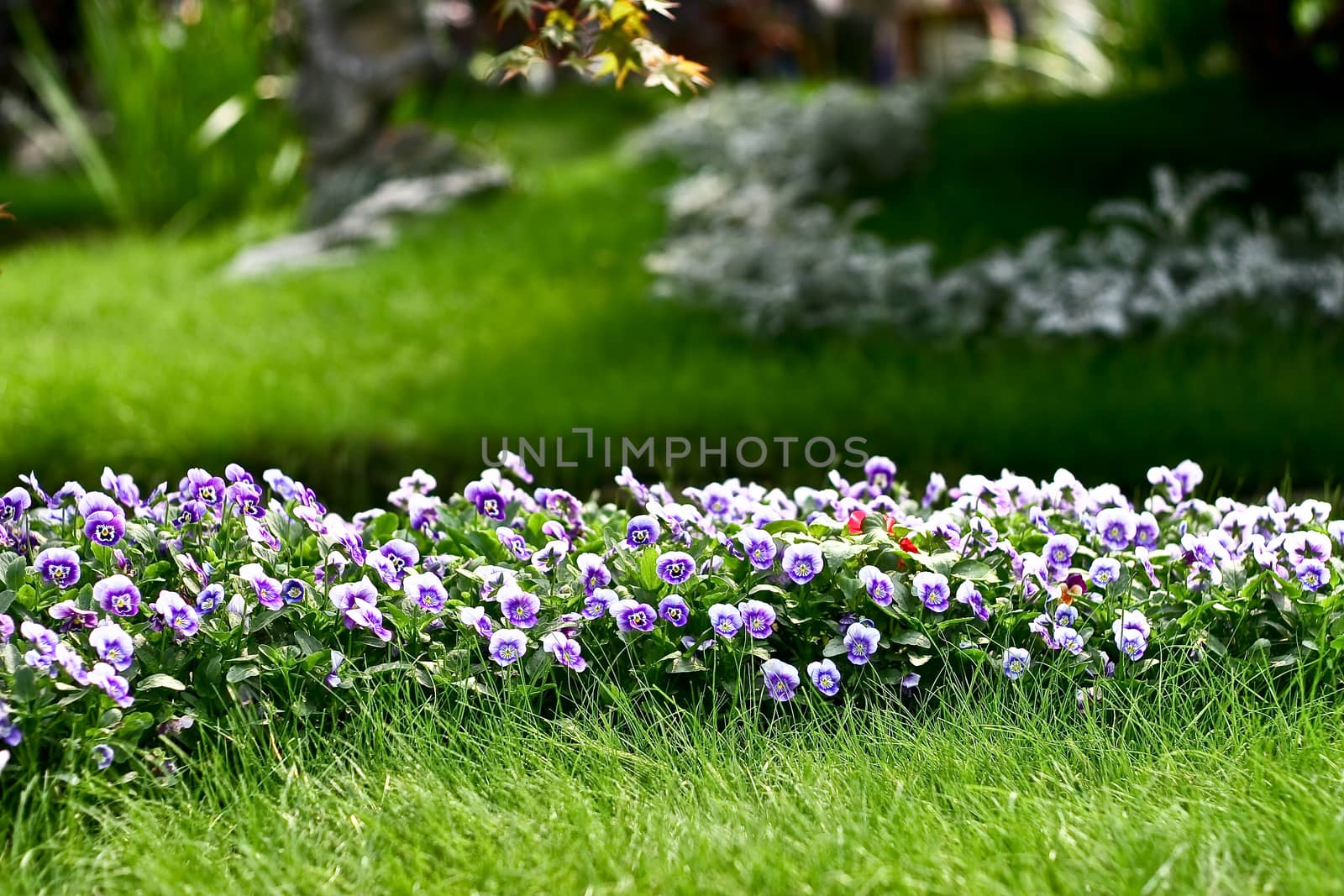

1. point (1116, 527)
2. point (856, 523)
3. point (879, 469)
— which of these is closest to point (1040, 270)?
point (879, 469)

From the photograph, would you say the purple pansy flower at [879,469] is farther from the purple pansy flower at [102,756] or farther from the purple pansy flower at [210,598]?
the purple pansy flower at [102,756]

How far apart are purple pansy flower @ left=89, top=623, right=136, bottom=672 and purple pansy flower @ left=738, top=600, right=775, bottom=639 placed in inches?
45.1

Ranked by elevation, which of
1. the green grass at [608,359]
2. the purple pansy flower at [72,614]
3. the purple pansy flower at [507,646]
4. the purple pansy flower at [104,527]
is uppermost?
the green grass at [608,359]

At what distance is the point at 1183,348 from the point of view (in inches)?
215

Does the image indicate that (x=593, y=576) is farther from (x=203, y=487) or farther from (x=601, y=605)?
(x=203, y=487)

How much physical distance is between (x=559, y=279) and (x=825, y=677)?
4225 millimetres

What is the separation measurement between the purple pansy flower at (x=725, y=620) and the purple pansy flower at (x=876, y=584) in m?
0.27

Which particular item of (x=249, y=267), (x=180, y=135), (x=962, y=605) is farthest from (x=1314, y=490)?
(x=180, y=135)

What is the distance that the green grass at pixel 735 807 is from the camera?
2.11m

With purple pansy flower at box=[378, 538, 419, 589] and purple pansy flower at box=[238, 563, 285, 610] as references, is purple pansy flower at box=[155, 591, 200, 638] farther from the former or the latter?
purple pansy flower at box=[378, 538, 419, 589]

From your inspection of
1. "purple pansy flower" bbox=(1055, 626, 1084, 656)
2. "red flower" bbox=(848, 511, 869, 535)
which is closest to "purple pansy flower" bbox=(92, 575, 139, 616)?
"red flower" bbox=(848, 511, 869, 535)

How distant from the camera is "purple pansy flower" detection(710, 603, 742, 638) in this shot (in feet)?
8.58

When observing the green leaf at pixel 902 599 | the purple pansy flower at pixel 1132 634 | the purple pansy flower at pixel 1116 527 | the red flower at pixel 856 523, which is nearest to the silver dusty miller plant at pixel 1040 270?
the purple pansy flower at pixel 1116 527

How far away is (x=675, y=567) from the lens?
2.68m
